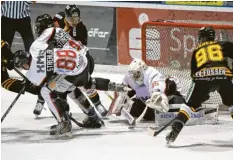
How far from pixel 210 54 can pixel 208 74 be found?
0.13 metres

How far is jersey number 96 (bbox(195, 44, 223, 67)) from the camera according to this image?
→ 536 centimetres

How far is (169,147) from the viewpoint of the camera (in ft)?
18.1

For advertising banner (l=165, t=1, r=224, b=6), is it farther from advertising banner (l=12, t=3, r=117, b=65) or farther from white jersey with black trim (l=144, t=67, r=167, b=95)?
white jersey with black trim (l=144, t=67, r=167, b=95)

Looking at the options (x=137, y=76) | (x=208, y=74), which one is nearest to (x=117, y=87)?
(x=137, y=76)

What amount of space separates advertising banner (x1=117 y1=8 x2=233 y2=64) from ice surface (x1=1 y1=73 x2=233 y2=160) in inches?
51.1

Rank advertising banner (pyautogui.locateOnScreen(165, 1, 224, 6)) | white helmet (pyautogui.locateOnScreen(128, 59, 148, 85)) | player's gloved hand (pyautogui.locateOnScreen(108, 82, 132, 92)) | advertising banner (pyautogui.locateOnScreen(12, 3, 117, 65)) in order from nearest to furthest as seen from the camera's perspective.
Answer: white helmet (pyautogui.locateOnScreen(128, 59, 148, 85))
player's gloved hand (pyautogui.locateOnScreen(108, 82, 132, 92))
advertising banner (pyautogui.locateOnScreen(165, 1, 224, 6))
advertising banner (pyautogui.locateOnScreen(12, 3, 117, 65))

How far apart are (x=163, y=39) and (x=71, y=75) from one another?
1.10 m

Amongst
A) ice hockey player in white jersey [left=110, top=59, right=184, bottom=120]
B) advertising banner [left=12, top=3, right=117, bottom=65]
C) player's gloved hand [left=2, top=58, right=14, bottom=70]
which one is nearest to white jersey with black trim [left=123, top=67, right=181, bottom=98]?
ice hockey player in white jersey [left=110, top=59, right=184, bottom=120]

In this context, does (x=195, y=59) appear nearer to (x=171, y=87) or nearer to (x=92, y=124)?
(x=171, y=87)

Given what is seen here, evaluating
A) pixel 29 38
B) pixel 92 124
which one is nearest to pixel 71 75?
pixel 92 124

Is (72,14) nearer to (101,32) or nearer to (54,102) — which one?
(54,102)

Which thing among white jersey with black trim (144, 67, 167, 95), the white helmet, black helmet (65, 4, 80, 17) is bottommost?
white jersey with black trim (144, 67, 167, 95)

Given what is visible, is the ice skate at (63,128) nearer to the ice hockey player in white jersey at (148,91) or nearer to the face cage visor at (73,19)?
the ice hockey player in white jersey at (148,91)

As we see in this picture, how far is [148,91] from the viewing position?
606 centimetres
